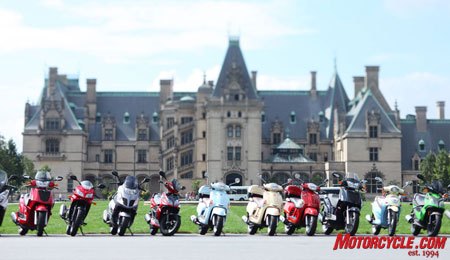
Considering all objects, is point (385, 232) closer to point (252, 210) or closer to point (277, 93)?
point (252, 210)

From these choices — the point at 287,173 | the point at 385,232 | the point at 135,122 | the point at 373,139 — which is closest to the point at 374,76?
the point at 373,139

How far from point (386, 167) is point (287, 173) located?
33.1ft

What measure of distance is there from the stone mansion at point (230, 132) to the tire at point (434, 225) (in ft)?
220

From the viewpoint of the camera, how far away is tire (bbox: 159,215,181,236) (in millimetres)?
25266

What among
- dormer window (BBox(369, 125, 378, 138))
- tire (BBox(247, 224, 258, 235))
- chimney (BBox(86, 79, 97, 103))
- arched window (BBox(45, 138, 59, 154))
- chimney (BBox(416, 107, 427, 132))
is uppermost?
chimney (BBox(86, 79, 97, 103))

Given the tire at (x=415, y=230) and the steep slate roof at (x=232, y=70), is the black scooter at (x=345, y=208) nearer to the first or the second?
the tire at (x=415, y=230)

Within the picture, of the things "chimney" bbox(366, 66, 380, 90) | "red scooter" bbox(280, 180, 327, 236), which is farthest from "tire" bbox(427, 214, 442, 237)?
"chimney" bbox(366, 66, 380, 90)

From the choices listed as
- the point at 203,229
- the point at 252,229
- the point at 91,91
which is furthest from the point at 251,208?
the point at 91,91

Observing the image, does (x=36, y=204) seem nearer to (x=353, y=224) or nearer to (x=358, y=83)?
(x=353, y=224)

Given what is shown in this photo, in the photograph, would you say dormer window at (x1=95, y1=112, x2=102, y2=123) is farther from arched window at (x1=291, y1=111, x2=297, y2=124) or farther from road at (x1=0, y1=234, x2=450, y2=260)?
road at (x1=0, y1=234, x2=450, y2=260)

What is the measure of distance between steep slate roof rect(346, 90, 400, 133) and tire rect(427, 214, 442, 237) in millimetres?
70832

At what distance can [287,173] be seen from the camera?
9488 centimetres

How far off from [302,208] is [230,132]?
224 feet

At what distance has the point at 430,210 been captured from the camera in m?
24.7
